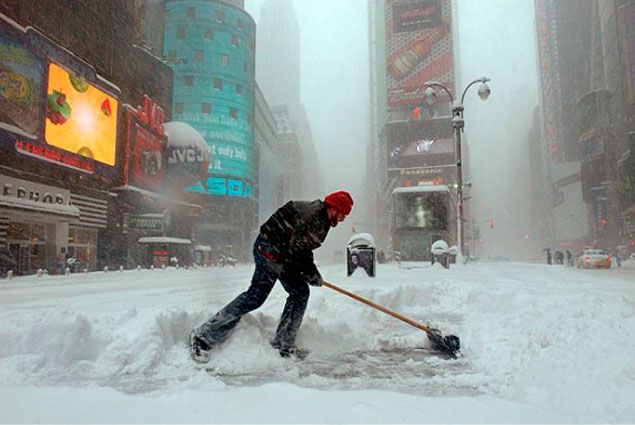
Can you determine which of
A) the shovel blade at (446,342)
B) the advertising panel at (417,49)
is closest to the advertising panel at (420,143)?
the advertising panel at (417,49)

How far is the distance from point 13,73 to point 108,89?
7673 mm

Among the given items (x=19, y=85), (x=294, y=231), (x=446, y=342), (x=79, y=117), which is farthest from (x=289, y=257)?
(x=79, y=117)

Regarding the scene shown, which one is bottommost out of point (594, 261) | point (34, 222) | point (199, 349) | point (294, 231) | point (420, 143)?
point (199, 349)

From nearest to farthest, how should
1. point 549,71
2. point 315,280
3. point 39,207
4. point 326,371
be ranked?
point 326,371, point 315,280, point 39,207, point 549,71

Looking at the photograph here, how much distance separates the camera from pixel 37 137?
64.7 ft

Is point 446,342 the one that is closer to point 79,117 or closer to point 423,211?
point 423,211

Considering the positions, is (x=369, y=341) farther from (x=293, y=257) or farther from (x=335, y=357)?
(x=293, y=257)

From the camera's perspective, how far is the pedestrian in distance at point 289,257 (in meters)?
3.84

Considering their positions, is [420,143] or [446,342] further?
[420,143]

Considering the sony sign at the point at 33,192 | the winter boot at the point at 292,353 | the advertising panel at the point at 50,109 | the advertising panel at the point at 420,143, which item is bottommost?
the winter boot at the point at 292,353

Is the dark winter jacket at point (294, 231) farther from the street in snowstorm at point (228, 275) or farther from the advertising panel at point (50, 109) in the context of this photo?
the advertising panel at point (50, 109)

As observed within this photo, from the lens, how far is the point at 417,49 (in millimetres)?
100875

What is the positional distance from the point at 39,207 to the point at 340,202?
2022 cm

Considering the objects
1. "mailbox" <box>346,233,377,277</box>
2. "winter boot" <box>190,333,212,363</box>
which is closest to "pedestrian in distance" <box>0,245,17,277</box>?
"mailbox" <box>346,233,377,277</box>
